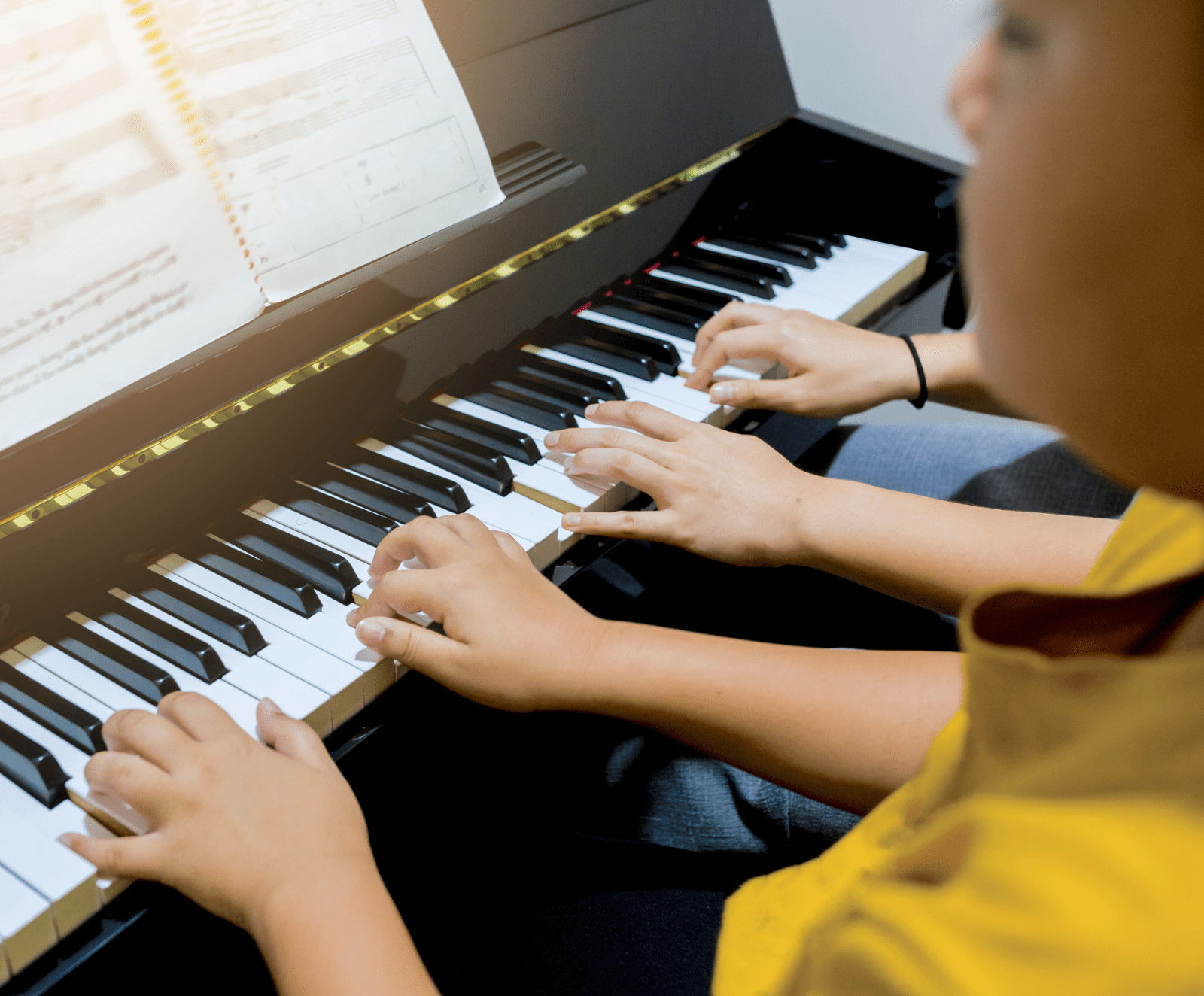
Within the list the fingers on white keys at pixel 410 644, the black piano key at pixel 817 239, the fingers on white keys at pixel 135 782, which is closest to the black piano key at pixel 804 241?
the black piano key at pixel 817 239

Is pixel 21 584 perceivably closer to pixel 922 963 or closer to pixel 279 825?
pixel 279 825

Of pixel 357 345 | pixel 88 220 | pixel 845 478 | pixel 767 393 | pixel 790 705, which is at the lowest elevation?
pixel 845 478

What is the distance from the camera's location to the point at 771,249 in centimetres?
140

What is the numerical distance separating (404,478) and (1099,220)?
2.31 feet

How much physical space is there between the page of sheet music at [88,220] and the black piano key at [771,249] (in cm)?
76

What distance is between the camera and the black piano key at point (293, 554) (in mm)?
836

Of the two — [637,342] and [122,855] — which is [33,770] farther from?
[637,342]

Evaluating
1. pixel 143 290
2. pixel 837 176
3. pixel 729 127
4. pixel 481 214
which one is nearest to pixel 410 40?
pixel 481 214

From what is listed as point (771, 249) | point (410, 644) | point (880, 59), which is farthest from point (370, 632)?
point (880, 59)

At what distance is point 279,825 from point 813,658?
0.43m

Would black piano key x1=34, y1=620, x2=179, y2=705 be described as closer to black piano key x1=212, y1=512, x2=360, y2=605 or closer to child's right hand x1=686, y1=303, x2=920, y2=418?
black piano key x1=212, y1=512, x2=360, y2=605

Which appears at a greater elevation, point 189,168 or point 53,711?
point 189,168

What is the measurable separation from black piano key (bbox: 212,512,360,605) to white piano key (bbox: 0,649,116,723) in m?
0.18

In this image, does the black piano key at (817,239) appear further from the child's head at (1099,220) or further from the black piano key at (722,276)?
the child's head at (1099,220)
